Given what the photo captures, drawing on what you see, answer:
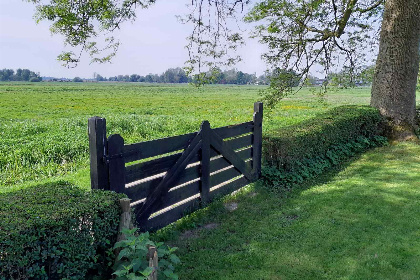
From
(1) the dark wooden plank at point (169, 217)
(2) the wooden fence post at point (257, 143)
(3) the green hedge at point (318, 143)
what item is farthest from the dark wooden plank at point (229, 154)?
(1) the dark wooden plank at point (169, 217)

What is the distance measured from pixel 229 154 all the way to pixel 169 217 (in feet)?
6.76

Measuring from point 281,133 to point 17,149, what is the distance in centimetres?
1000

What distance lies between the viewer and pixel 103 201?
3.85 metres

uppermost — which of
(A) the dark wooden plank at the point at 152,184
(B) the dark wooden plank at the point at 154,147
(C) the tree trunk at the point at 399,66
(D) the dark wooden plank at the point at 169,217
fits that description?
(C) the tree trunk at the point at 399,66

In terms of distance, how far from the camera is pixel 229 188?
24.4ft

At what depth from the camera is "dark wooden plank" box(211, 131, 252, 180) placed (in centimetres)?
677

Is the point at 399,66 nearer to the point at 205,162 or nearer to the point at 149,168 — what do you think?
the point at 205,162

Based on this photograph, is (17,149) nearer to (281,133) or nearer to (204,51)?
(204,51)

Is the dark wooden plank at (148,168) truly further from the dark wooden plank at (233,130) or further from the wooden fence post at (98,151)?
the dark wooden plank at (233,130)

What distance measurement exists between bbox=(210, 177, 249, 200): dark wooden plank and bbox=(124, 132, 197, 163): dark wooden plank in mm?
1378

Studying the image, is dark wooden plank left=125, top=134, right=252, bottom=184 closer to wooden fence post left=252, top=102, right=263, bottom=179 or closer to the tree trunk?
wooden fence post left=252, top=102, right=263, bottom=179

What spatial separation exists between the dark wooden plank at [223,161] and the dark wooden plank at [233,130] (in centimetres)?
42

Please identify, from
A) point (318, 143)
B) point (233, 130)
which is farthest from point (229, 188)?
point (318, 143)

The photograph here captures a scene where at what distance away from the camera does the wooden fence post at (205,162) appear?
6.40 m
